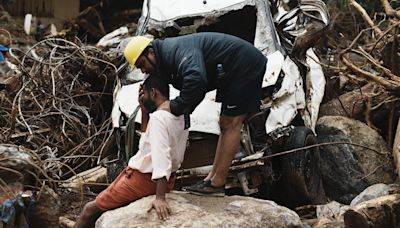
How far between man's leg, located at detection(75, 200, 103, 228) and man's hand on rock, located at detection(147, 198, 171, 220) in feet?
1.87

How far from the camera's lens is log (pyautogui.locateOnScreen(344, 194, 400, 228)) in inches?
215

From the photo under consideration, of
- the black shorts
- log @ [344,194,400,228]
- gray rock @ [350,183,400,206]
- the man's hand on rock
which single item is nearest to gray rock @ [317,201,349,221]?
gray rock @ [350,183,400,206]

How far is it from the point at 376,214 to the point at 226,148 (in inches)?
54.7

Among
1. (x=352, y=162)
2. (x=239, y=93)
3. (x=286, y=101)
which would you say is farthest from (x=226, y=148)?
(x=352, y=162)

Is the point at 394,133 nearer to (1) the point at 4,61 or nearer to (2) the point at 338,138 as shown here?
(2) the point at 338,138

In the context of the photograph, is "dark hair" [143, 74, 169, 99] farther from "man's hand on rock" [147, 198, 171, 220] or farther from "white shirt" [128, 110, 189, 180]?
"man's hand on rock" [147, 198, 171, 220]

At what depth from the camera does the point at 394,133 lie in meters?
8.53

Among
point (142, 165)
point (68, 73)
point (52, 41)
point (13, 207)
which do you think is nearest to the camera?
point (142, 165)

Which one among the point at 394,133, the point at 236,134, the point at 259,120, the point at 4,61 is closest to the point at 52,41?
the point at 4,61

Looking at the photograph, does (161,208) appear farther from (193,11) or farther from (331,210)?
(193,11)

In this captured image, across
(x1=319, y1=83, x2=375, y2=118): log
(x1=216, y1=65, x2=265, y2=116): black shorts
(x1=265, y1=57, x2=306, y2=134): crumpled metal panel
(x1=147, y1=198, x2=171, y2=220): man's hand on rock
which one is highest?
(x1=216, y1=65, x2=265, y2=116): black shorts

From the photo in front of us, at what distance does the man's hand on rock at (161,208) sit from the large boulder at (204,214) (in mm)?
34

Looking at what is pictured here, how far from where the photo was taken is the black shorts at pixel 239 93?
16.7 ft

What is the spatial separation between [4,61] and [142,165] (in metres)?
5.75
